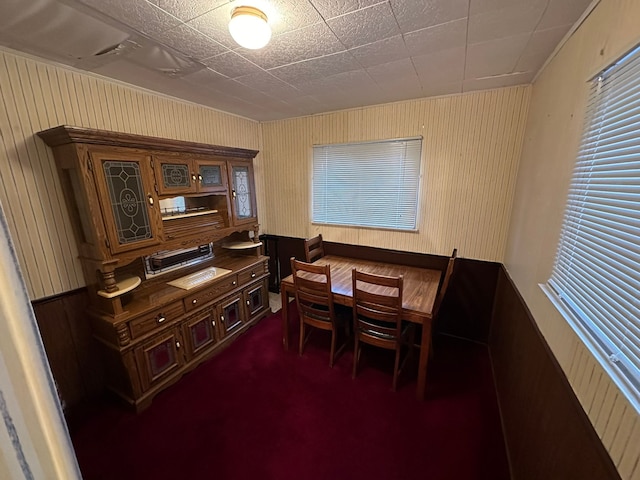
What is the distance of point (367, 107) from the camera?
296 cm

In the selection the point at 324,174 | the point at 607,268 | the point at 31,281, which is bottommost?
the point at 31,281

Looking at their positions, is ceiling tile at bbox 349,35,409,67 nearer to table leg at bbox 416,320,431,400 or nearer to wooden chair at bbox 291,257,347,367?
wooden chair at bbox 291,257,347,367

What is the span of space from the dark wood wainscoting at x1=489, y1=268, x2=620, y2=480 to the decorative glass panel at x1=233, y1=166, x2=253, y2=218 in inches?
103

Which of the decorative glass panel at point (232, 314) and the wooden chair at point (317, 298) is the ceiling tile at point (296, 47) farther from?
the decorative glass panel at point (232, 314)

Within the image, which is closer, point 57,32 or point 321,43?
point 57,32

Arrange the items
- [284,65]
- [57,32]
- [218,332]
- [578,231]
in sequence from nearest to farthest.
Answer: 1. [578,231]
2. [57,32]
3. [284,65]
4. [218,332]

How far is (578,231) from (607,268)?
28 cm

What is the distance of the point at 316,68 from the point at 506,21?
46.2 inches

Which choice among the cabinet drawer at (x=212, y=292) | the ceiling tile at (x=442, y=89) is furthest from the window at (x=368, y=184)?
the cabinet drawer at (x=212, y=292)

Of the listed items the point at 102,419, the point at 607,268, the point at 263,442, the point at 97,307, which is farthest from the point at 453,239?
the point at 102,419

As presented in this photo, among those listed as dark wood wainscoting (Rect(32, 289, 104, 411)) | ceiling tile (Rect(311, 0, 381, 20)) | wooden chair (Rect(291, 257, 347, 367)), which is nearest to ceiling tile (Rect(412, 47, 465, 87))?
ceiling tile (Rect(311, 0, 381, 20))

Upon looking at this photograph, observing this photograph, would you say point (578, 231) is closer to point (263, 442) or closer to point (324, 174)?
point (263, 442)

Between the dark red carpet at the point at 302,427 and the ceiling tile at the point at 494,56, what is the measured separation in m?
2.49

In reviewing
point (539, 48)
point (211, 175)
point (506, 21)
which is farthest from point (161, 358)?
point (539, 48)
